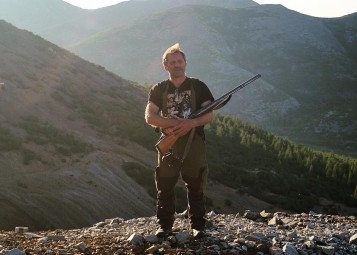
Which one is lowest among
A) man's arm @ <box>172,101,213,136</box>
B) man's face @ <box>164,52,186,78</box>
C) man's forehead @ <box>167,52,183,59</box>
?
man's arm @ <box>172,101,213,136</box>

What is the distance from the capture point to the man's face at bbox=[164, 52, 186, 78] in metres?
6.64

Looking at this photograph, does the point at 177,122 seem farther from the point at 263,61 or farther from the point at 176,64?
the point at 263,61

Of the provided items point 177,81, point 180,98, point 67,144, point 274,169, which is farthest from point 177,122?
point 274,169

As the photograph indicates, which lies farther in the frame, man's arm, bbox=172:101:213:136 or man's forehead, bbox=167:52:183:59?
man's forehead, bbox=167:52:183:59

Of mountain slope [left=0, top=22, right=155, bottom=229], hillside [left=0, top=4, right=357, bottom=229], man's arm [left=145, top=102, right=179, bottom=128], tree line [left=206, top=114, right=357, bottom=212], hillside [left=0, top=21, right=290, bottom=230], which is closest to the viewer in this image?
man's arm [left=145, top=102, right=179, bottom=128]

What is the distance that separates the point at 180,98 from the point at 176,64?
567mm

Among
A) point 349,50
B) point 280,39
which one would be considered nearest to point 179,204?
point 280,39

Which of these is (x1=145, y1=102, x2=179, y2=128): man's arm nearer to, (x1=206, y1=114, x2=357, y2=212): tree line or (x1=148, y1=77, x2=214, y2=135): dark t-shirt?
(x1=148, y1=77, x2=214, y2=135): dark t-shirt

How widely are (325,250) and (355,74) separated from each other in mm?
180789

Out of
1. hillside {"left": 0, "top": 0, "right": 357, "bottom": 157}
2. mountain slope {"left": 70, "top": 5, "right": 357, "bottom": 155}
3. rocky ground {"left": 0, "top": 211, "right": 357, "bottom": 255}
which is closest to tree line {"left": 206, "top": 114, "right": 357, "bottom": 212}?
rocky ground {"left": 0, "top": 211, "right": 357, "bottom": 255}

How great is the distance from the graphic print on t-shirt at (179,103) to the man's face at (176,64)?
0.31m

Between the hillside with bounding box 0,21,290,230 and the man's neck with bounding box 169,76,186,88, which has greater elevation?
the man's neck with bounding box 169,76,186,88

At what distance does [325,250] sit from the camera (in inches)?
277

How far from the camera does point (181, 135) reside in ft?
21.8
